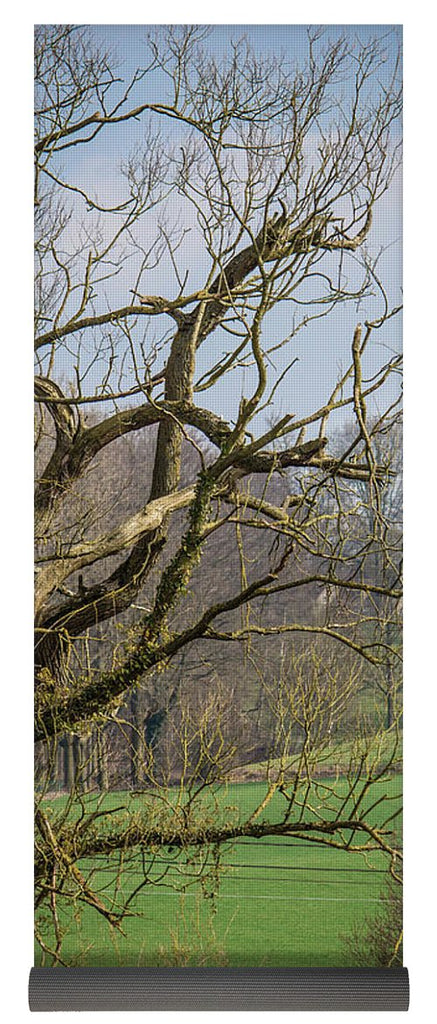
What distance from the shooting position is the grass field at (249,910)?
13.8ft

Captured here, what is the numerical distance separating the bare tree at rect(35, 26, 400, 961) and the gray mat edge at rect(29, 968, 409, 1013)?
1.55 feet

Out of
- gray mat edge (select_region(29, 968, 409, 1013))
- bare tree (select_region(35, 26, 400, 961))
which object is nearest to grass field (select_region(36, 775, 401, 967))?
gray mat edge (select_region(29, 968, 409, 1013))

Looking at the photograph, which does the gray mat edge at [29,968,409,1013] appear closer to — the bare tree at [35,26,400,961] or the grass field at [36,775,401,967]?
the grass field at [36,775,401,967]

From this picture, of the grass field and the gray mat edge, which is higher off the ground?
the grass field

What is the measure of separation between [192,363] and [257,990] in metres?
2.54

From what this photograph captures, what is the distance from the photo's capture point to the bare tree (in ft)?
14.3

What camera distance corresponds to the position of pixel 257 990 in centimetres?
418

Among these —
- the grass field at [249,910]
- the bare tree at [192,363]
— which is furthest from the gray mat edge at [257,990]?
the bare tree at [192,363]

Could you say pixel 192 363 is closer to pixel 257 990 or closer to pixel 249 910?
pixel 249 910

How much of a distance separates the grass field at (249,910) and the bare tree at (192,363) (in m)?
0.15

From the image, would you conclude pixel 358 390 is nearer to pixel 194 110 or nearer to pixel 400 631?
pixel 400 631
